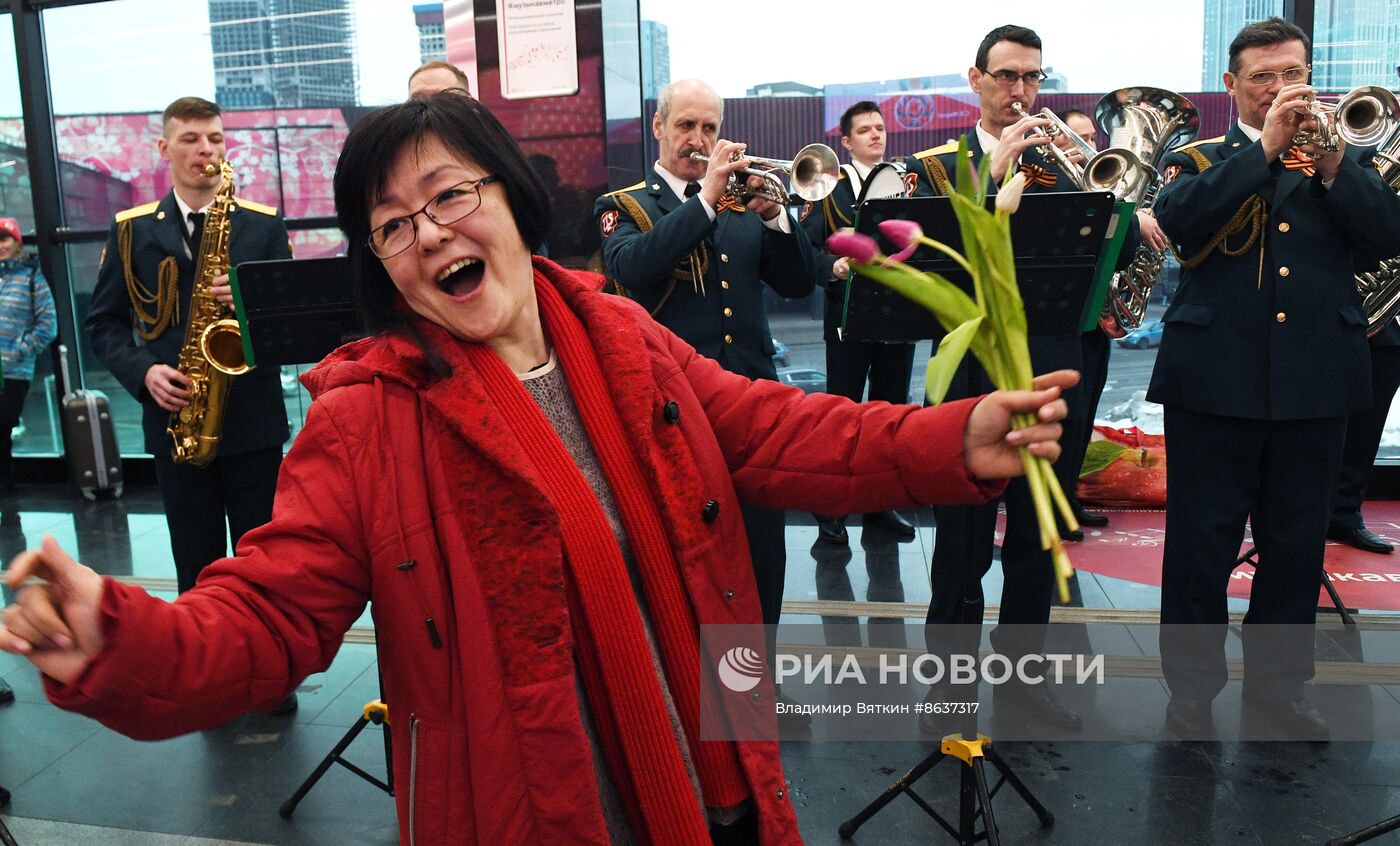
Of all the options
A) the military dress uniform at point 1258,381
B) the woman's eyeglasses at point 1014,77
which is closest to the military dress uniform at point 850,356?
the woman's eyeglasses at point 1014,77

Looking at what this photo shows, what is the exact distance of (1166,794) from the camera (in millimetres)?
2885

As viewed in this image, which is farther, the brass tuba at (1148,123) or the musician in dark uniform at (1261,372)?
the brass tuba at (1148,123)

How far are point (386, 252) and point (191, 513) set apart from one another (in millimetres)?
2560

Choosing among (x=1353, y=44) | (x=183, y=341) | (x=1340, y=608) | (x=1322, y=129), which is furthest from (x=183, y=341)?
(x=1353, y=44)

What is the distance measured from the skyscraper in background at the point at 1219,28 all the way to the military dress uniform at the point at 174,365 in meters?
4.86

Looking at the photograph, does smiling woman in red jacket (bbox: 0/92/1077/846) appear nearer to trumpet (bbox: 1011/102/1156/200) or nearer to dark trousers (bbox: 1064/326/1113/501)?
trumpet (bbox: 1011/102/1156/200)

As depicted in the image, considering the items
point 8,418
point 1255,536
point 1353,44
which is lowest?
point 8,418

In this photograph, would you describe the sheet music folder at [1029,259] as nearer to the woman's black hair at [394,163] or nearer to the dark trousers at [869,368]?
the woman's black hair at [394,163]

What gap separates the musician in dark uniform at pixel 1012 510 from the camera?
3.22 meters

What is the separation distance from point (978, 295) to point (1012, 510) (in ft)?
7.13

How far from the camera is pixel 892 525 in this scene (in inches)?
214

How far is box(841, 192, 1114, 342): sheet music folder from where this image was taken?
8.07 feet

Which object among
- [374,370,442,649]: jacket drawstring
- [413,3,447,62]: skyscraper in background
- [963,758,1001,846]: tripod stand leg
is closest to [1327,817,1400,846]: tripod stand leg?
[963,758,1001,846]: tripod stand leg

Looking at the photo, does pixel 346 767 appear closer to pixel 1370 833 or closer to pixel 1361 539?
pixel 1370 833
